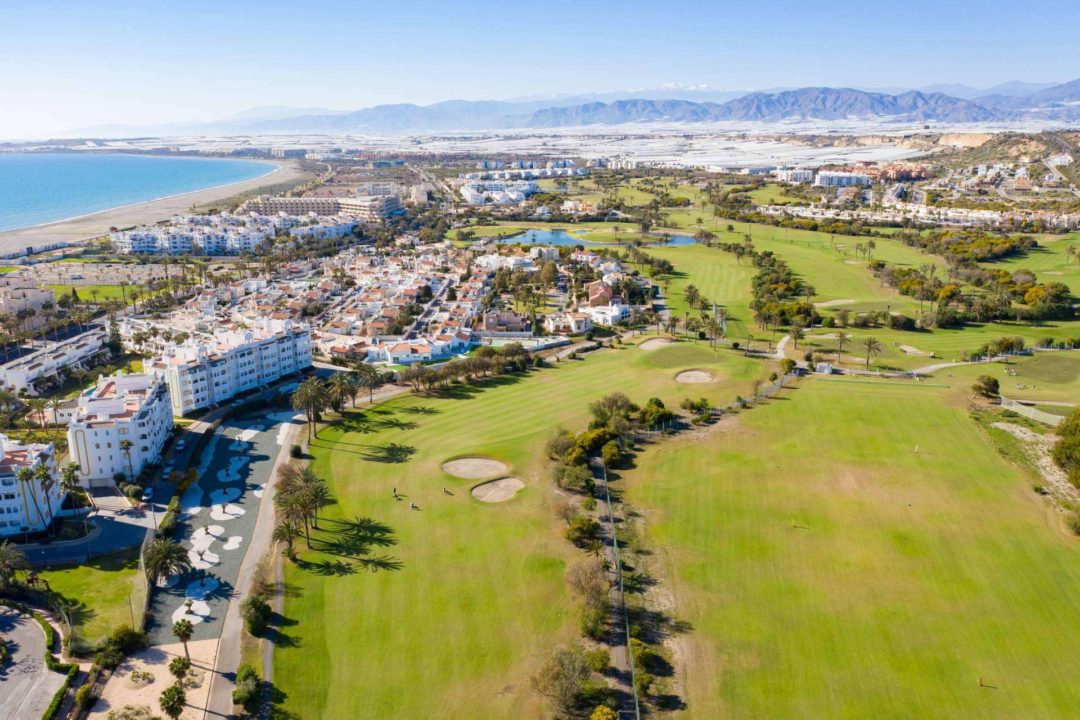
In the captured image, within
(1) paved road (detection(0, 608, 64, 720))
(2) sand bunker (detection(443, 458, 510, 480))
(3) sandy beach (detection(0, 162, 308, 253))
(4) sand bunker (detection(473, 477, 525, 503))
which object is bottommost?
(1) paved road (detection(0, 608, 64, 720))

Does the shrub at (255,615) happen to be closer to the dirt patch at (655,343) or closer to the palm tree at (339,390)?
the palm tree at (339,390)

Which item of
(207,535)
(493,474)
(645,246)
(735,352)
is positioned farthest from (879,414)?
(645,246)

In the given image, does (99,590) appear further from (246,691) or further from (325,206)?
(325,206)

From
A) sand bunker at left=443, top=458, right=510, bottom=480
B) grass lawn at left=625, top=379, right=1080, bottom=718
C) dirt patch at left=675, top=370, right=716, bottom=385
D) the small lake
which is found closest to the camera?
grass lawn at left=625, top=379, right=1080, bottom=718

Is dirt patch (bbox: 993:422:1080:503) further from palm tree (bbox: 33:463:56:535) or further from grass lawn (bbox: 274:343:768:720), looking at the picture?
palm tree (bbox: 33:463:56:535)

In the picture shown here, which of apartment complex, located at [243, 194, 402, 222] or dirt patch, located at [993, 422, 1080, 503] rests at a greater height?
apartment complex, located at [243, 194, 402, 222]

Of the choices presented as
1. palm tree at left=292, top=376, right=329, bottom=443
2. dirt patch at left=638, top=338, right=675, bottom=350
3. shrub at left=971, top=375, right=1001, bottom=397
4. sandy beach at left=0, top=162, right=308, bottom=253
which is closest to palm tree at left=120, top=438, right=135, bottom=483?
palm tree at left=292, top=376, right=329, bottom=443

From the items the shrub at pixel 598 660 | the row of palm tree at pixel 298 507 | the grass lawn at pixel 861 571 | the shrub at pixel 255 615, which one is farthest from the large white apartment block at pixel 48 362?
the shrub at pixel 598 660

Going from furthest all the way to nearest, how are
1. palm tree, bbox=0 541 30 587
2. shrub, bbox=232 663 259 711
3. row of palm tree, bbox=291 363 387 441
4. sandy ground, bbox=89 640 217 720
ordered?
row of palm tree, bbox=291 363 387 441
palm tree, bbox=0 541 30 587
sandy ground, bbox=89 640 217 720
shrub, bbox=232 663 259 711
